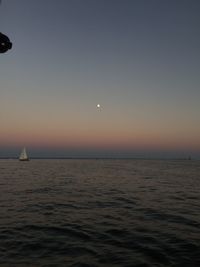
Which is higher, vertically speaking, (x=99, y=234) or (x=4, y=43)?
(x=4, y=43)

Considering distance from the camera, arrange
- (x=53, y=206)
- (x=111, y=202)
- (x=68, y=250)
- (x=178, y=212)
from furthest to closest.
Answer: (x=111, y=202), (x=53, y=206), (x=178, y=212), (x=68, y=250)

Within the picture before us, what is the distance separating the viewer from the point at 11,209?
828 inches

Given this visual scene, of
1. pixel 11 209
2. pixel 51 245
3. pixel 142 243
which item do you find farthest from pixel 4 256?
pixel 11 209

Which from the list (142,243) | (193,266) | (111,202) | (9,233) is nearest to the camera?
(193,266)

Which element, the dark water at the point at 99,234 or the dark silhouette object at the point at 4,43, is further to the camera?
the dark water at the point at 99,234

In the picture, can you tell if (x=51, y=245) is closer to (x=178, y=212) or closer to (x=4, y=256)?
(x=4, y=256)

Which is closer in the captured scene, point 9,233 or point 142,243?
point 142,243

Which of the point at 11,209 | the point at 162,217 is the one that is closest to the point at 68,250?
the point at 162,217

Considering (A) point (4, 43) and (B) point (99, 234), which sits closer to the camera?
(A) point (4, 43)

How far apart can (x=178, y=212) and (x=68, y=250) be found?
1079 cm

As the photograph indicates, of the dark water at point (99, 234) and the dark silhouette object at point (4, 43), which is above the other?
the dark silhouette object at point (4, 43)

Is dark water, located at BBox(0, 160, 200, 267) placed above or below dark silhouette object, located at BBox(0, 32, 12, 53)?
below

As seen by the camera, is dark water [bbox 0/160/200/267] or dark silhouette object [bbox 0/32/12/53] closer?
dark silhouette object [bbox 0/32/12/53]

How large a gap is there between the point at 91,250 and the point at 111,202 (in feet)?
42.5
